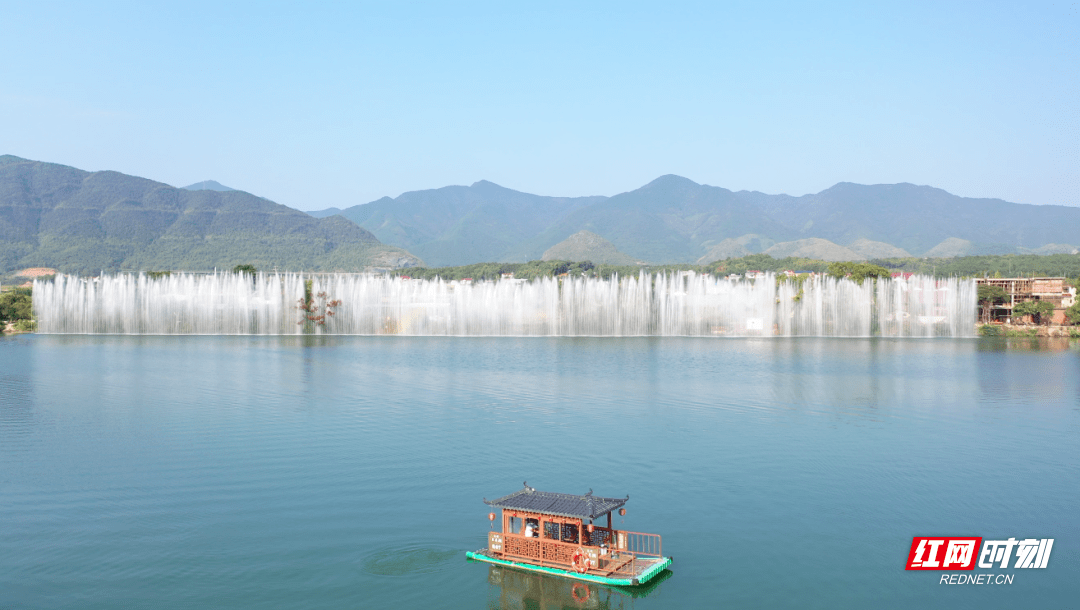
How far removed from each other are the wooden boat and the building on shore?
304 feet

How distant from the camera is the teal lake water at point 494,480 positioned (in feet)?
56.4

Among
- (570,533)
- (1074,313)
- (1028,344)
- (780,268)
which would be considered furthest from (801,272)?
(570,533)

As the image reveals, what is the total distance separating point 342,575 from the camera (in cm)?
1742

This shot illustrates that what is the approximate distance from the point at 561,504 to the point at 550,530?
0.65 metres

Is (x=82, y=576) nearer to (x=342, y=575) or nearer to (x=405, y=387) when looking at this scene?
(x=342, y=575)

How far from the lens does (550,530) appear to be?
59.9 ft

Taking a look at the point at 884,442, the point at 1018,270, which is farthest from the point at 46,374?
the point at 1018,270

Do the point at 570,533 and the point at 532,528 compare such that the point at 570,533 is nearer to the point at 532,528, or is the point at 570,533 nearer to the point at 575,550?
the point at 575,550

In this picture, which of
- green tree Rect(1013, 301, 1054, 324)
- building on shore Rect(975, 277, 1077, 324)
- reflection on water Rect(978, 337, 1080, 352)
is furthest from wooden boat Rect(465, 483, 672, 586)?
building on shore Rect(975, 277, 1077, 324)

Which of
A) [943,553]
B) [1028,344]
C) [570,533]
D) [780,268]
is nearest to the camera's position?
[570,533]

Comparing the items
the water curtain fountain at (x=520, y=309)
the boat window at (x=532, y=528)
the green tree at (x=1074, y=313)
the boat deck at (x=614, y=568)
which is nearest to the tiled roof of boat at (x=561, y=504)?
the boat window at (x=532, y=528)

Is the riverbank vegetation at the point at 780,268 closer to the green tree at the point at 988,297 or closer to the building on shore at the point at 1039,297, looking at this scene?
the building on shore at the point at 1039,297

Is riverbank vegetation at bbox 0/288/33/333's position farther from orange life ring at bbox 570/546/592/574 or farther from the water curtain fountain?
orange life ring at bbox 570/546/592/574

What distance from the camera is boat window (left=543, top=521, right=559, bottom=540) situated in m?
18.2
